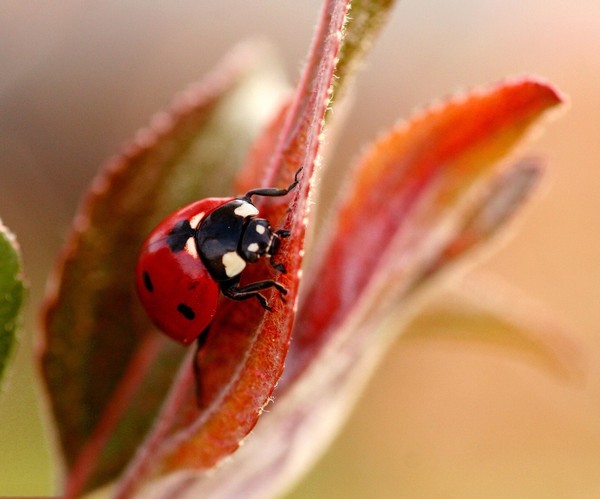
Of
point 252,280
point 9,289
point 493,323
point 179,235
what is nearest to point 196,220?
point 179,235

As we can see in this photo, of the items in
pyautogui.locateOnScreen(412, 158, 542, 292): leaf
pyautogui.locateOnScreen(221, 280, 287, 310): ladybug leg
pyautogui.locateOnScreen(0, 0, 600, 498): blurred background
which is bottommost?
pyautogui.locateOnScreen(0, 0, 600, 498): blurred background

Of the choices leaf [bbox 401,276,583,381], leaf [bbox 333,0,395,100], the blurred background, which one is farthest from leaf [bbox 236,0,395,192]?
the blurred background

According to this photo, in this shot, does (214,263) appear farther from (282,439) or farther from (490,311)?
(490,311)

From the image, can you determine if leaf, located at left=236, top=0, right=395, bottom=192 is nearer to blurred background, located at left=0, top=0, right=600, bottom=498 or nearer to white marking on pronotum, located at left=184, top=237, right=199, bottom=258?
white marking on pronotum, located at left=184, top=237, right=199, bottom=258

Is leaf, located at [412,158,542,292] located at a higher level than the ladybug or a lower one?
higher

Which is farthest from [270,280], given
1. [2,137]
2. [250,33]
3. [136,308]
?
[250,33]

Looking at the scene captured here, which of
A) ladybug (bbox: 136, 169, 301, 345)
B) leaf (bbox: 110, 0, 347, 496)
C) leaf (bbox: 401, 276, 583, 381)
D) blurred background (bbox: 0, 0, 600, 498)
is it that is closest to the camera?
leaf (bbox: 110, 0, 347, 496)
